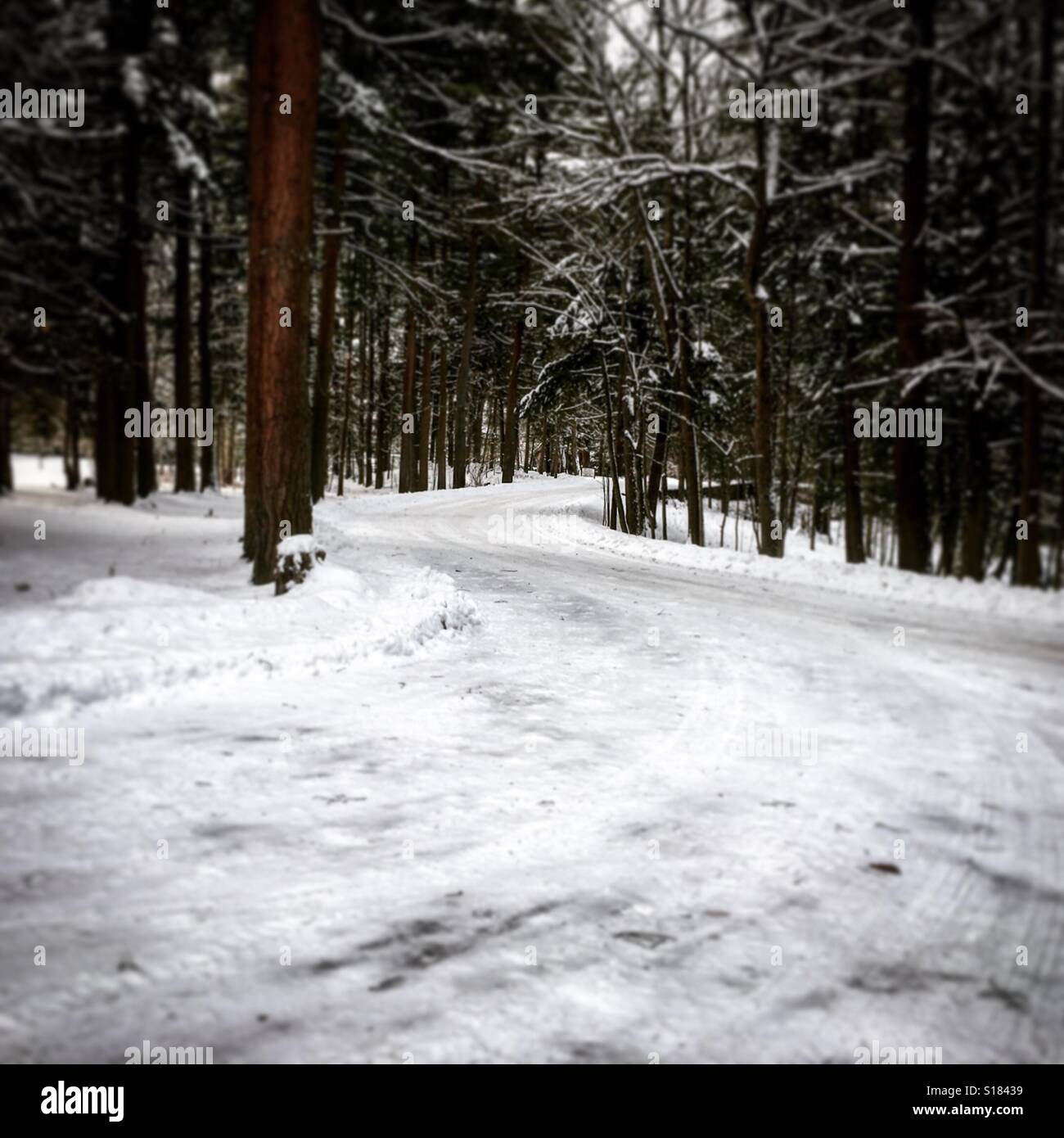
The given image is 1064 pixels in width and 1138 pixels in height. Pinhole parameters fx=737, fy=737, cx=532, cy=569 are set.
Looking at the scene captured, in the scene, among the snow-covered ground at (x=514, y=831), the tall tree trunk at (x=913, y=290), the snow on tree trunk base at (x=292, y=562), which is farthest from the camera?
the snow on tree trunk base at (x=292, y=562)

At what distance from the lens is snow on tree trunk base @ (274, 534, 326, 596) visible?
320 inches

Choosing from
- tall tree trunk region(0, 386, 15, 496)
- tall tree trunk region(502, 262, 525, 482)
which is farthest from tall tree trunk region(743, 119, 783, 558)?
tall tree trunk region(502, 262, 525, 482)

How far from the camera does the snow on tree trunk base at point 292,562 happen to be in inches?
320

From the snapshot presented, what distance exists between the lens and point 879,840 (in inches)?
136

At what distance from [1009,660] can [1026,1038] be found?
14.7ft

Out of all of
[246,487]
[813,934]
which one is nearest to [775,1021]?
[813,934]

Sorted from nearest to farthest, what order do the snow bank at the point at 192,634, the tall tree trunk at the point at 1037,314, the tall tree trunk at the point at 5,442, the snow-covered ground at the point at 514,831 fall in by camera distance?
the snow-covered ground at the point at 514,831
the snow bank at the point at 192,634
the tall tree trunk at the point at 1037,314
the tall tree trunk at the point at 5,442

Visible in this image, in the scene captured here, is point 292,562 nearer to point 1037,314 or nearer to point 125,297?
point 1037,314

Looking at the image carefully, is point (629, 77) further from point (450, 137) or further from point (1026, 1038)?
point (1026, 1038)

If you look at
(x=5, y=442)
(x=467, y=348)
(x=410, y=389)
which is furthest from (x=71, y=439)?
(x=467, y=348)

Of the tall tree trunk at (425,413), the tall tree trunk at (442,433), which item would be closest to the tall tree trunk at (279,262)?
the tall tree trunk at (425,413)

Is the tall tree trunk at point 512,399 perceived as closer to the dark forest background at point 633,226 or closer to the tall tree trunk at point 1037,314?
the dark forest background at point 633,226

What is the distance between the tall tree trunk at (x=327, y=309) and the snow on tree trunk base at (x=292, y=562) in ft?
26.6

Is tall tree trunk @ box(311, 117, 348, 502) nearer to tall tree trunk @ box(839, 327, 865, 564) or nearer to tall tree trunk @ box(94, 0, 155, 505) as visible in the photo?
tall tree trunk @ box(94, 0, 155, 505)
